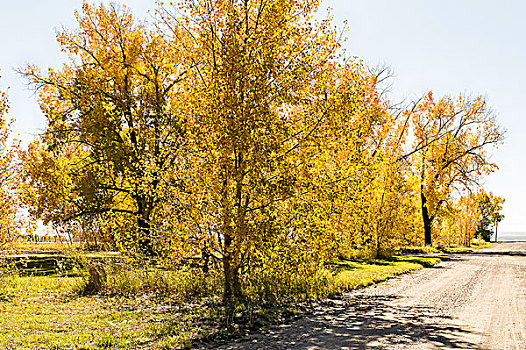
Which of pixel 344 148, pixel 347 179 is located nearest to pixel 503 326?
pixel 347 179

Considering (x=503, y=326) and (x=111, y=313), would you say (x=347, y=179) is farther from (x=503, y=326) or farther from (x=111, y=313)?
(x=111, y=313)

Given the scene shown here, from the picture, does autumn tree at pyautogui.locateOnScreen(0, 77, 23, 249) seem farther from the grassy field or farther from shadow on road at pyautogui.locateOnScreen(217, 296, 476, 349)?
shadow on road at pyautogui.locateOnScreen(217, 296, 476, 349)

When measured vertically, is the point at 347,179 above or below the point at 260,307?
above

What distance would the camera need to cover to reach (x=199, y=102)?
1086 cm

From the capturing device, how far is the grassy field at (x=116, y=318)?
778 centimetres

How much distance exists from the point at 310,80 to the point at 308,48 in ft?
2.89

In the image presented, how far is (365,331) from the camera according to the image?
857 cm

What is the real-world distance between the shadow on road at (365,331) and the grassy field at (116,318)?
87 cm

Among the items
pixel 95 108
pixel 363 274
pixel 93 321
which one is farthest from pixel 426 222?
pixel 93 321

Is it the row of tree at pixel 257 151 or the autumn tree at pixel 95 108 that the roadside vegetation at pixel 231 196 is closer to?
the row of tree at pixel 257 151

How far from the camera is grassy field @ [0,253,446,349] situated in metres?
7.78

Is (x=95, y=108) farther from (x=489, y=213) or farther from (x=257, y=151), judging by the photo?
(x=489, y=213)

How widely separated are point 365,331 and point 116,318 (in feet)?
18.8

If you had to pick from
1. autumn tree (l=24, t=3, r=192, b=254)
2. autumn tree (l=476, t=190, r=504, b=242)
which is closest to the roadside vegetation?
autumn tree (l=24, t=3, r=192, b=254)
